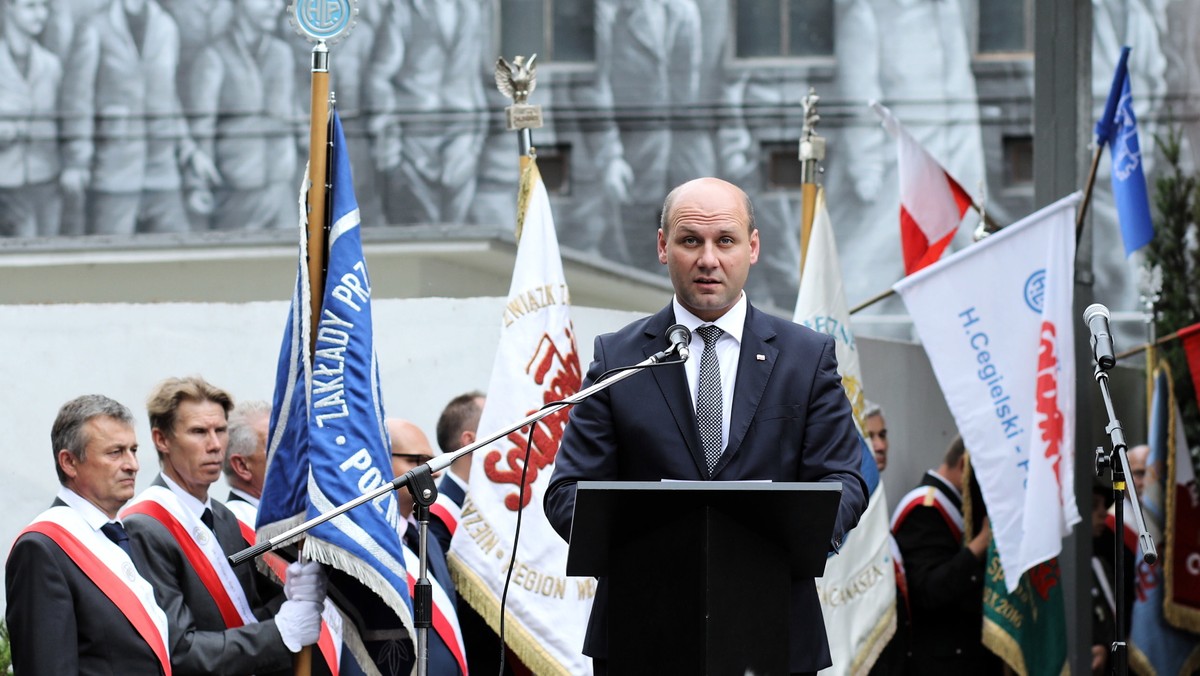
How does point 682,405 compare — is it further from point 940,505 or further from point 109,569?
point 940,505

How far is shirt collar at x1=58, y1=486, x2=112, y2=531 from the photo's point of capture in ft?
16.3

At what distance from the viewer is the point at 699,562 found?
143 inches

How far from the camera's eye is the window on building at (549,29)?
78.2ft

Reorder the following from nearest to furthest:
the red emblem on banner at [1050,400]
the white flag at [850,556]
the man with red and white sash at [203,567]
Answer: the man with red and white sash at [203,567], the red emblem on banner at [1050,400], the white flag at [850,556]

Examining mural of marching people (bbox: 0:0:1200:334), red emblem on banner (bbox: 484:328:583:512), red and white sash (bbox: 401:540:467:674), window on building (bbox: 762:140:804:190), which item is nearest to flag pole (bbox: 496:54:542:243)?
red emblem on banner (bbox: 484:328:583:512)

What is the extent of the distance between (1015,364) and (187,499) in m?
3.61

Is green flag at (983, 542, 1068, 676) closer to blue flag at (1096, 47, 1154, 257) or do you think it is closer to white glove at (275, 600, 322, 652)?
blue flag at (1096, 47, 1154, 257)

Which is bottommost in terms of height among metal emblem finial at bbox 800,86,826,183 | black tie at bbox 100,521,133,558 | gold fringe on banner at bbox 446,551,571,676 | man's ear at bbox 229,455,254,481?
gold fringe on banner at bbox 446,551,571,676

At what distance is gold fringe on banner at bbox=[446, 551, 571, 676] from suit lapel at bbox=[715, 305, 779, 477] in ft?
8.17

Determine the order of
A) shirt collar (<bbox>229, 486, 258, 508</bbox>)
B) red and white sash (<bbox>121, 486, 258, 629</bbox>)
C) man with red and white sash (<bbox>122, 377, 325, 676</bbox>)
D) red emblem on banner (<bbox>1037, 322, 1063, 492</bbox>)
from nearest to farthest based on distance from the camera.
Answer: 1. man with red and white sash (<bbox>122, 377, 325, 676</bbox>)
2. red and white sash (<bbox>121, 486, 258, 629</bbox>)
3. shirt collar (<bbox>229, 486, 258, 508</bbox>)
4. red emblem on banner (<bbox>1037, 322, 1063, 492</bbox>)

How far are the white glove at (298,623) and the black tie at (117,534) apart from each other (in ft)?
1.68

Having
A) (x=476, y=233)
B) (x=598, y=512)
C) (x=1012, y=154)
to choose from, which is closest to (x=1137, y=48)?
(x=1012, y=154)

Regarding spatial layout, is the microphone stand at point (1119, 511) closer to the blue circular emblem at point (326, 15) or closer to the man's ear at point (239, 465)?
the blue circular emblem at point (326, 15)

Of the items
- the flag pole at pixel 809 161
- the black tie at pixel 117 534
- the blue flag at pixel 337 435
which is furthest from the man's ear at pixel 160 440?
the flag pole at pixel 809 161
